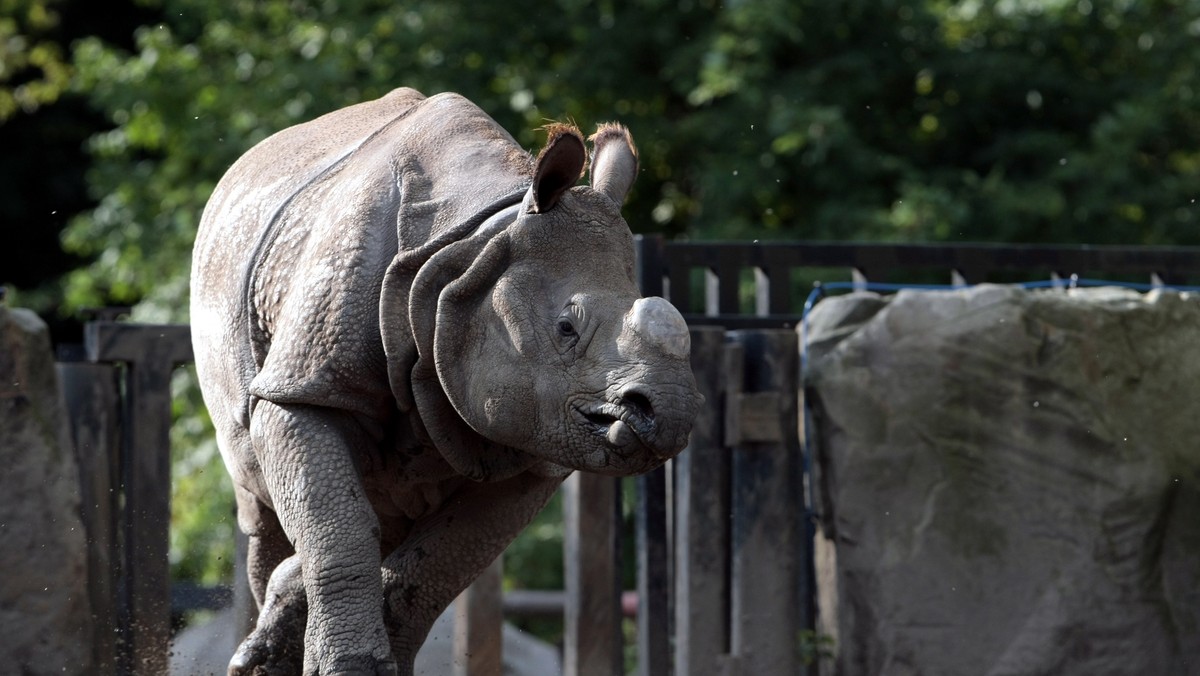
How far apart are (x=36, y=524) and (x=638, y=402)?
3.13 meters

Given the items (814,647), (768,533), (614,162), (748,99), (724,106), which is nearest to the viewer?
(614,162)

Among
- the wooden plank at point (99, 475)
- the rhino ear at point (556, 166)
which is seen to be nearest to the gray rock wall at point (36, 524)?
the wooden plank at point (99, 475)

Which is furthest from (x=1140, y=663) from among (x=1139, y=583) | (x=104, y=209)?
(x=104, y=209)

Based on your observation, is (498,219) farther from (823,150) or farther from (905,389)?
(823,150)

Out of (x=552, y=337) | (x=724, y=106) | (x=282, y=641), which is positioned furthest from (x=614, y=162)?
(x=724, y=106)

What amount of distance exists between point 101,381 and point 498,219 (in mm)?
2804

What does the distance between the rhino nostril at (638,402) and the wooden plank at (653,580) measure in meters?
2.75

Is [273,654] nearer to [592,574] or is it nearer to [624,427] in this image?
[624,427]

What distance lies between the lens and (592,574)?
630 centimetres

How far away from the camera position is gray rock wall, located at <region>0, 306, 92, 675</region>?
5801 millimetres

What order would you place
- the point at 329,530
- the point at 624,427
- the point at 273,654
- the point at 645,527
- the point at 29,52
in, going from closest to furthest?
1. the point at 624,427
2. the point at 329,530
3. the point at 273,654
4. the point at 645,527
5. the point at 29,52

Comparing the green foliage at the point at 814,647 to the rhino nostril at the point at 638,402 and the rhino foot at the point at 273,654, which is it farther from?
the rhino nostril at the point at 638,402

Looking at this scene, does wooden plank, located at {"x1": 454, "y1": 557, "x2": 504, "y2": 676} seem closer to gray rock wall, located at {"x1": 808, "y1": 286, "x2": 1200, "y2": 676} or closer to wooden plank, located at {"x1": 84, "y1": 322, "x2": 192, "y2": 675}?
wooden plank, located at {"x1": 84, "y1": 322, "x2": 192, "y2": 675}

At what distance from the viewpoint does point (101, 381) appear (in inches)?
243
